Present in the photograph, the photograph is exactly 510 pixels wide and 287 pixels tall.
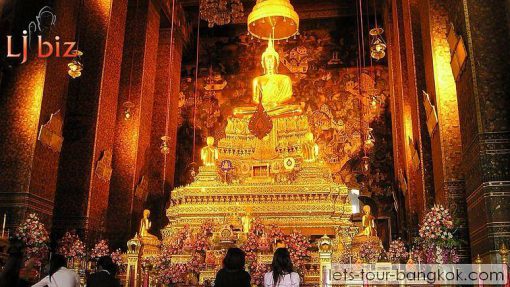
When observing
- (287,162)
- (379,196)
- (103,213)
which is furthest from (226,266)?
(379,196)

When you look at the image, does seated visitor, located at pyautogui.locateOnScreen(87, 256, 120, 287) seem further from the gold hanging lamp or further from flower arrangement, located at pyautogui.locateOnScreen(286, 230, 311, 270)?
the gold hanging lamp

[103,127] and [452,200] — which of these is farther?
[103,127]

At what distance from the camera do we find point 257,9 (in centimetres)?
1067

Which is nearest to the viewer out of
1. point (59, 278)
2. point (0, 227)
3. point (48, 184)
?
point (59, 278)

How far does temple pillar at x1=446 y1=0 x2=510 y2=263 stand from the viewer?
→ 16.0ft

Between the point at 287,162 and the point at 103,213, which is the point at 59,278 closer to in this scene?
the point at 103,213

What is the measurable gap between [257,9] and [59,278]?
26.5 ft

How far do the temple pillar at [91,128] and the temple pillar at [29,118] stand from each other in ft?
3.00

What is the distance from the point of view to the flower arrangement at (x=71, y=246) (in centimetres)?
736

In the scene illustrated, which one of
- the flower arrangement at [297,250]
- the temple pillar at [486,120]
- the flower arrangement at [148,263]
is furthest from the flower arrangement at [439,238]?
the flower arrangement at [148,263]

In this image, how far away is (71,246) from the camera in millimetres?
7629

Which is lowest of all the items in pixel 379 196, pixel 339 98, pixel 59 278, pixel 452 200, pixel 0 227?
pixel 59 278

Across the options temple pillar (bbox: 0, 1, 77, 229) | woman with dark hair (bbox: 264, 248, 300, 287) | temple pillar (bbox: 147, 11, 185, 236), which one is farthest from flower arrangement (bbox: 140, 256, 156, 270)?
temple pillar (bbox: 147, 11, 185, 236)

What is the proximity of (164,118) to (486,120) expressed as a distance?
29.1 ft
